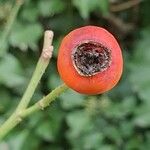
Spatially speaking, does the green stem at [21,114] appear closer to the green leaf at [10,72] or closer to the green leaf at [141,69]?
the green leaf at [10,72]

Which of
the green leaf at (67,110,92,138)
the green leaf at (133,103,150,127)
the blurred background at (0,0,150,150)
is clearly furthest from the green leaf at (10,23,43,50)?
the green leaf at (133,103,150,127)

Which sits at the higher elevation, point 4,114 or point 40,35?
point 40,35

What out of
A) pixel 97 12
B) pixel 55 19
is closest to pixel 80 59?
pixel 55 19

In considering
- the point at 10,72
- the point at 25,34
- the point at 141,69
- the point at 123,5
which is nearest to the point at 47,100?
the point at 10,72

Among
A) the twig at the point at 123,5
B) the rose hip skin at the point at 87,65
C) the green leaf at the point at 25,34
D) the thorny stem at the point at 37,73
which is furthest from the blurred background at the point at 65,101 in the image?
the rose hip skin at the point at 87,65

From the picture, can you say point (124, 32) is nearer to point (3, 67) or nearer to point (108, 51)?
point (3, 67)

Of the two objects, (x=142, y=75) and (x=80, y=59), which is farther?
(x=142, y=75)

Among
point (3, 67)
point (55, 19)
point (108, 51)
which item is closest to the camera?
point (108, 51)

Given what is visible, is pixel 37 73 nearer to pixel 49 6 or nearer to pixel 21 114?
pixel 21 114
